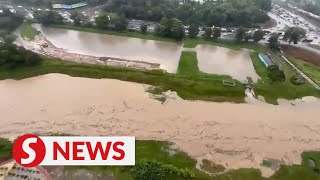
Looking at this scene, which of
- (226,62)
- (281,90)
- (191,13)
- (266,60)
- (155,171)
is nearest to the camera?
(155,171)

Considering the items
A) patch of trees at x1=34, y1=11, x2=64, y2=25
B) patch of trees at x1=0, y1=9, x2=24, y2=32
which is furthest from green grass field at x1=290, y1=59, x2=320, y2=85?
patch of trees at x1=0, y1=9, x2=24, y2=32

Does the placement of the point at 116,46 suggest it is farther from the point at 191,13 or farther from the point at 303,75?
the point at 303,75

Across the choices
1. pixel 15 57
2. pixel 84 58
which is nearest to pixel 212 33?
pixel 84 58

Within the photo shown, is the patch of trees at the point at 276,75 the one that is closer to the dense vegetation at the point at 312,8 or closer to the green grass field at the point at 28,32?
the green grass field at the point at 28,32

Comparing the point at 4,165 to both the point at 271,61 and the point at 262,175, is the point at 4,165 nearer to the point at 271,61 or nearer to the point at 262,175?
the point at 262,175

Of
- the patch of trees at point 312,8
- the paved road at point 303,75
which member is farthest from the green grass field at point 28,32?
the patch of trees at point 312,8

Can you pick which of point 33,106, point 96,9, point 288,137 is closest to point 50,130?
point 33,106
